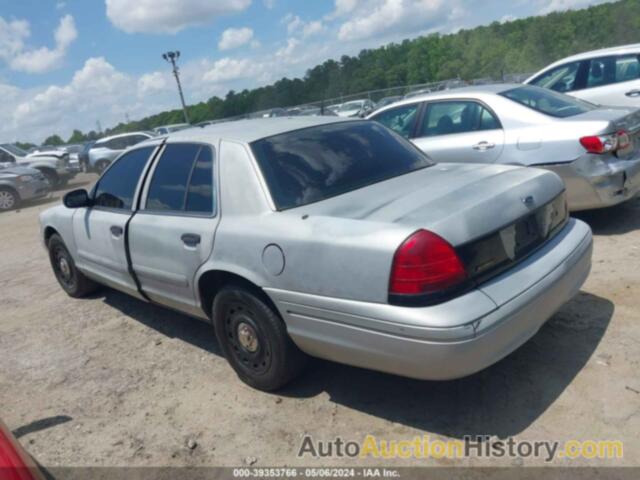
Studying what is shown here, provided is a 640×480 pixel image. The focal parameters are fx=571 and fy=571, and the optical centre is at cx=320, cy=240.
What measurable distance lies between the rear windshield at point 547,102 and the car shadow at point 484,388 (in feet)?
8.33

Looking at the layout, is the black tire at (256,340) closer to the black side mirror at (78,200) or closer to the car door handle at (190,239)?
the car door handle at (190,239)

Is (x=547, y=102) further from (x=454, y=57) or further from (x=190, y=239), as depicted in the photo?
(x=454, y=57)

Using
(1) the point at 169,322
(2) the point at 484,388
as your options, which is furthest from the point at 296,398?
(1) the point at 169,322

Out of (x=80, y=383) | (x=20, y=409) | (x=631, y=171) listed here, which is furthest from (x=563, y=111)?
(x=20, y=409)

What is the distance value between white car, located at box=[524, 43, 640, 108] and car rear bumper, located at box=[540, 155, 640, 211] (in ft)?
11.0

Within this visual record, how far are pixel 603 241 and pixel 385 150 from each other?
8.73ft

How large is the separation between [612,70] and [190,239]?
7436mm

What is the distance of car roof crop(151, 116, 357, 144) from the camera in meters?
3.79

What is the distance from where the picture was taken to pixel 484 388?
129 inches

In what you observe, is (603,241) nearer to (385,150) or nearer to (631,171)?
(631,171)

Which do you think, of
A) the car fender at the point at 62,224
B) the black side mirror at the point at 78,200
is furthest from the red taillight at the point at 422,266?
the car fender at the point at 62,224

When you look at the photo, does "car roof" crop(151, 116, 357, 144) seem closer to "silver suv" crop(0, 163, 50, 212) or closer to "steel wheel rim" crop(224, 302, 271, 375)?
"steel wheel rim" crop(224, 302, 271, 375)

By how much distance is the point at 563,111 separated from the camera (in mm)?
5738

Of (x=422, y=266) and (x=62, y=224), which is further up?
(x=62, y=224)
